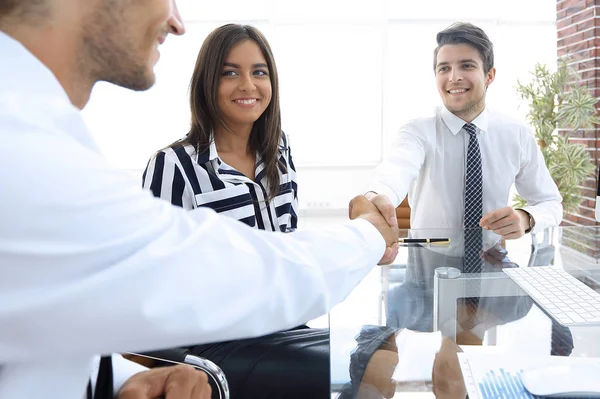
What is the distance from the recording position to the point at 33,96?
63cm

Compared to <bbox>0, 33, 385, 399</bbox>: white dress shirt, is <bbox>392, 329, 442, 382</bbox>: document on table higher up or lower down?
lower down

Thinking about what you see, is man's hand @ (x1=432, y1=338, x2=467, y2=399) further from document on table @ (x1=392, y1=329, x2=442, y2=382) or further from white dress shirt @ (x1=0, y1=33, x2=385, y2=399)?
white dress shirt @ (x1=0, y1=33, x2=385, y2=399)

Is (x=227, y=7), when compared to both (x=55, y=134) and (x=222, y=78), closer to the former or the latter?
(x=222, y=78)

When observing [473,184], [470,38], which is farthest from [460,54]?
[473,184]

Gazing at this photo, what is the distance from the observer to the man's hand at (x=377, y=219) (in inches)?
50.2

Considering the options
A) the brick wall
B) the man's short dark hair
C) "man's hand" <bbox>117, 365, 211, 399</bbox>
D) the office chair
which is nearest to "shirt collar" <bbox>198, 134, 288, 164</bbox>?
the office chair

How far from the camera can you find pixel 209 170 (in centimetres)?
212

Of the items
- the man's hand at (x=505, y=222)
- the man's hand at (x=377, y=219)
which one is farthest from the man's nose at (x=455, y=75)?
the man's hand at (x=377, y=219)

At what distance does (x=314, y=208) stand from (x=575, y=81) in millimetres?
3334

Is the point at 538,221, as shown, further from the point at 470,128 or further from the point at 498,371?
the point at 498,371

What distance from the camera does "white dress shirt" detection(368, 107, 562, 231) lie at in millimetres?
2736

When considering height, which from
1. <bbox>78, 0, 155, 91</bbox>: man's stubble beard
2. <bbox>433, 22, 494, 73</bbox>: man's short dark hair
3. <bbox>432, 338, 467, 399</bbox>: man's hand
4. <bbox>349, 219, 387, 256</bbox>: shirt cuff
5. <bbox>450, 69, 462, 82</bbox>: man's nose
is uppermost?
<bbox>433, 22, 494, 73</bbox>: man's short dark hair

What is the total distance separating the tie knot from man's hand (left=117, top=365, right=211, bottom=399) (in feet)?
6.63

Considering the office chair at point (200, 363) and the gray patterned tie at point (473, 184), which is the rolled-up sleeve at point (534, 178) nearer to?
the gray patterned tie at point (473, 184)
